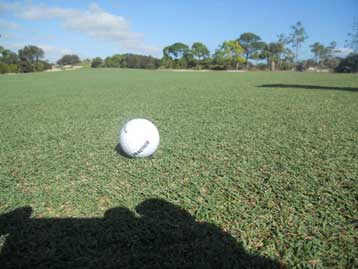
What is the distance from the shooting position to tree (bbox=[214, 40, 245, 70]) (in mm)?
76750

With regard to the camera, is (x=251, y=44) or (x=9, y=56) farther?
(x=251, y=44)

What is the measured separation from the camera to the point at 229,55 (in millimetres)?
79562

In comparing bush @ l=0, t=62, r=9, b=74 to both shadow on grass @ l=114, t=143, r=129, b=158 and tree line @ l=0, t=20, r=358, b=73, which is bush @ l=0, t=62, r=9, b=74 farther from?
shadow on grass @ l=114, t=143, r=129, b=158

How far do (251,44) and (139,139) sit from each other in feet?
307

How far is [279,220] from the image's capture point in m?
1.85

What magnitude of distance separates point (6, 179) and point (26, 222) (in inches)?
39.6

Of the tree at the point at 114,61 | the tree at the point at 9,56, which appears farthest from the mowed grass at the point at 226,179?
the tree at the point at 114,61

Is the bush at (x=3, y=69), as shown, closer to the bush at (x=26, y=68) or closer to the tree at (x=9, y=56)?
the bush at (x=26, y=68)

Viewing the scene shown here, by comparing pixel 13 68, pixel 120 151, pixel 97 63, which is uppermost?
pixel 97 63

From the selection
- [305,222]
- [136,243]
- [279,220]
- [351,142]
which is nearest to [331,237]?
[305,222]

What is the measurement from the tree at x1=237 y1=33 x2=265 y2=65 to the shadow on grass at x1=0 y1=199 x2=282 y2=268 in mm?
89313

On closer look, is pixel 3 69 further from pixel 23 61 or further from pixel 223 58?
pixel 223 58

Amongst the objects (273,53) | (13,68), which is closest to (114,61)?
(13,68)

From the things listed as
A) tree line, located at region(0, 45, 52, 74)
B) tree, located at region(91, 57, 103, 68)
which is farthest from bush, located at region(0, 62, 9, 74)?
tree, located at region(91, 57, 103, 68)
